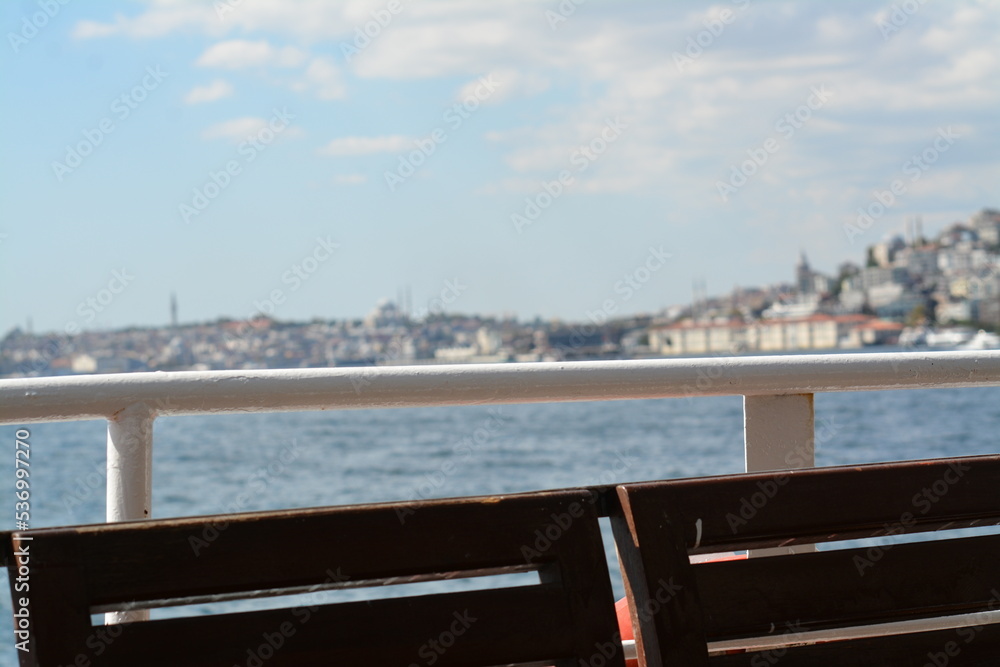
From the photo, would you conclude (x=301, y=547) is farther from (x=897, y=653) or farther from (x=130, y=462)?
(x=897, y=653)

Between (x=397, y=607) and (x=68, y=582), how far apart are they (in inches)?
14.3

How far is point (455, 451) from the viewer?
1304 inches

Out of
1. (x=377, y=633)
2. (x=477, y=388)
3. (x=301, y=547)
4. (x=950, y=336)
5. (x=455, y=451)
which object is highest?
(x=477, y=388)

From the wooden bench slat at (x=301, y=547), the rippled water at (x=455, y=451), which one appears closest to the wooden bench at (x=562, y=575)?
the wooden bench slat at (x=301, y=547)

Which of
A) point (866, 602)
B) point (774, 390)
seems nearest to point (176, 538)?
point (866, 602)

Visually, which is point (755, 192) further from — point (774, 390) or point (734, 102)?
point (774, 390)

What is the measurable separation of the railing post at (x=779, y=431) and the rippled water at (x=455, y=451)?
57.9 ft

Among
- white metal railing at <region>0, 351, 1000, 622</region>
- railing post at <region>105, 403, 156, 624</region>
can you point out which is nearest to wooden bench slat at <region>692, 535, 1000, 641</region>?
white metal railing at <region>0, 351, 1000, 622</region>

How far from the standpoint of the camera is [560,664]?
122cm

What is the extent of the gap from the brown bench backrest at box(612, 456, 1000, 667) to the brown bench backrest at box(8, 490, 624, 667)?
76 millimetres

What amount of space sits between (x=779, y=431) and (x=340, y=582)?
3.24 ft

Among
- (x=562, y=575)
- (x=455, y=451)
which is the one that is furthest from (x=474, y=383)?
(x=455, y=451)

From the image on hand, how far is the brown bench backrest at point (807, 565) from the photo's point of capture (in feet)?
4.16

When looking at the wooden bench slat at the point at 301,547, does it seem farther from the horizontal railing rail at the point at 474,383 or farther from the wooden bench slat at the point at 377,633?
the horizontal railing rail at the point at 474,383
